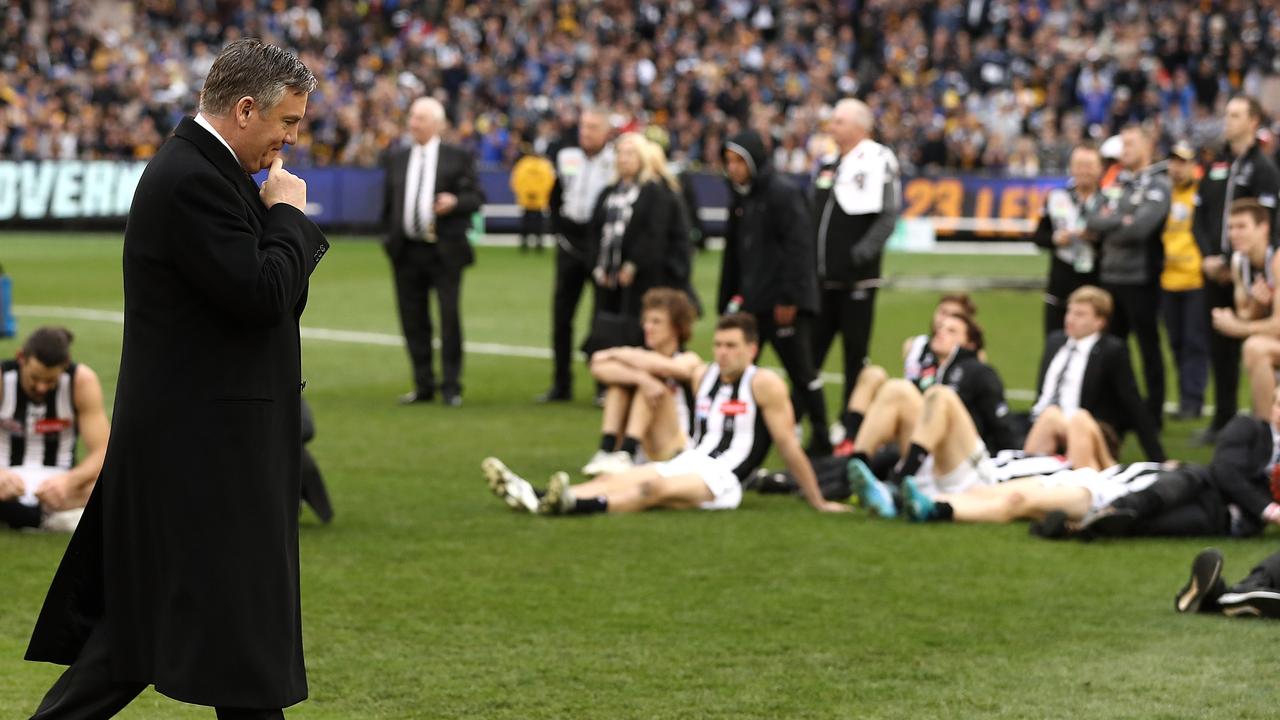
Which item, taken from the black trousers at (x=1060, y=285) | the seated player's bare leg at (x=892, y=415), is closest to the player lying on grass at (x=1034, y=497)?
the seated player's bare leg at (x=892, y=415)

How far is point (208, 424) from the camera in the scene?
14.3 ft

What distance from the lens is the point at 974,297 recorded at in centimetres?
2345

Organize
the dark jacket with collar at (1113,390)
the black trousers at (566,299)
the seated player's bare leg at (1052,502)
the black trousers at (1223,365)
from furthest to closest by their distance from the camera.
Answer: the black trousers at (566,299) < the black trousers at (1223,365) < the dark jacket with collar at (1113,390) < the seated player's bare leg at (1052,502)

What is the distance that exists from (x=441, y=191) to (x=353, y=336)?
5.24 metres

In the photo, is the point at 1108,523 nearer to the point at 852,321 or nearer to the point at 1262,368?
the point at 1262,368

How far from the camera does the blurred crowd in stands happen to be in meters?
34.9

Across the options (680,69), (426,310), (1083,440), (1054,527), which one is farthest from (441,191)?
(680,69)

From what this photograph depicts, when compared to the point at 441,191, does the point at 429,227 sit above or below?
below

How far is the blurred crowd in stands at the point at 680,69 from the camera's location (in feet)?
114

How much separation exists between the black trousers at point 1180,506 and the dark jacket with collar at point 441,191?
6590 mm

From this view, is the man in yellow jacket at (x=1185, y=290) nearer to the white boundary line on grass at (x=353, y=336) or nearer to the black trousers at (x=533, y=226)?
the white boundary line on grass at (x=353, y=336)

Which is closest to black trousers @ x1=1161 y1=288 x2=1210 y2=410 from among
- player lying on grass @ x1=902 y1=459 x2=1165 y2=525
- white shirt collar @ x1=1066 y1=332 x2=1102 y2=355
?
white shirt collar @ x1=1066 y1=332 x2=1102 y2=355

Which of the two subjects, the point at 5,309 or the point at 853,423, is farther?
the point at 5,309

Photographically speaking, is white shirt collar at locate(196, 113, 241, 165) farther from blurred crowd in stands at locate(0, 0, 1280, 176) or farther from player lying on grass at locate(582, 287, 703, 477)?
blurred crowd in stands at locate(0, 0, 1280, 176)
